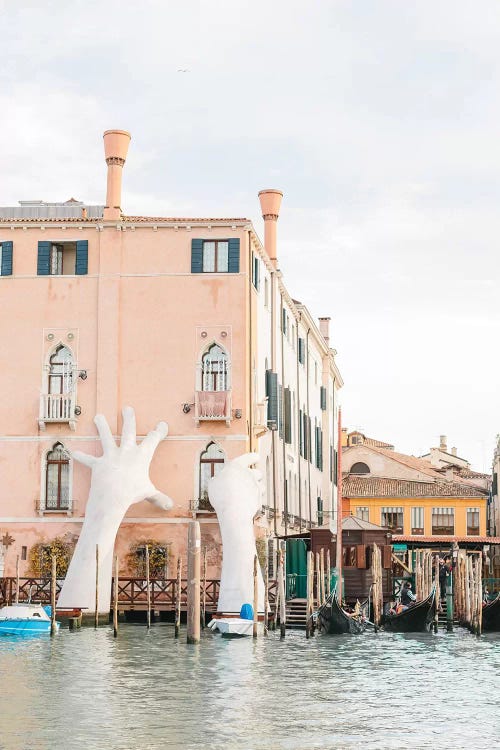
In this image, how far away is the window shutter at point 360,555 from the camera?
39.7 meters

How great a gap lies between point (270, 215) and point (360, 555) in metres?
11.3

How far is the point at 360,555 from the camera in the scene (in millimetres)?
39750

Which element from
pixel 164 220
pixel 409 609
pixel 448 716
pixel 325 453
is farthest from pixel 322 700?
pixel 325 453

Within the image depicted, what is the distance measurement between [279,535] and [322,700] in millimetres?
19440

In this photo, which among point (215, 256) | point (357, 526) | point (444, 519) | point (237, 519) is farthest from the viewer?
point (444, 519)

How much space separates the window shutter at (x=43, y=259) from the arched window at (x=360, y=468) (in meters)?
31.9

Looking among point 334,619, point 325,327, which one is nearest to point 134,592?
point 334,619

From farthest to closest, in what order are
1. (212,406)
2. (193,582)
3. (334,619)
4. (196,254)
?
(196,254)
(212,406)
(334,619)
(193,582)

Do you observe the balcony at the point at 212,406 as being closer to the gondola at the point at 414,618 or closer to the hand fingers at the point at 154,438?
the hand fingers at the point at 154,438

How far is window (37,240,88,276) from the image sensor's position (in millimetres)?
36438

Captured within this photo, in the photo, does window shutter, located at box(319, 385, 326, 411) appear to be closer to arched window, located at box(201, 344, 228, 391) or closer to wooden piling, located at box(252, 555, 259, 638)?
arched window, located at box(201, 344, 228, 391)

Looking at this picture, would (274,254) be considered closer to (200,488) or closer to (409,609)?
(200,488)

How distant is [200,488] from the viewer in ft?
117

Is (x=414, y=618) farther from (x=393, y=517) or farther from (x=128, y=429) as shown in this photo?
(x=393, y=517)
